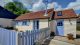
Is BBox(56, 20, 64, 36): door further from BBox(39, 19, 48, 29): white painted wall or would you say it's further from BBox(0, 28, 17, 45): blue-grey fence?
BBox(0, 28, 17, 45): blue-grey fence

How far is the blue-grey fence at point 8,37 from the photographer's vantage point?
6.91 m

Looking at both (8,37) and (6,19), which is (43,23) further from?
(8,37)

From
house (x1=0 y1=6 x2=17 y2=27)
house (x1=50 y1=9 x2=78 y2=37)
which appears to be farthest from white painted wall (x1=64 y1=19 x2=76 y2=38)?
house (x1=0 y1=6 x2=17 y2=27)

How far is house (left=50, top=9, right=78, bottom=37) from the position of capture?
55.3 feet

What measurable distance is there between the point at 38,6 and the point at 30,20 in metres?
31.3

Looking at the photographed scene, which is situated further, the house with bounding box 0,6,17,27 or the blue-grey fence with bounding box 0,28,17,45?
the house with bounding box 0,6,17,27

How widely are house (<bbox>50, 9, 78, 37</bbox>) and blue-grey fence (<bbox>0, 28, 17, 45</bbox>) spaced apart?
10417 mm

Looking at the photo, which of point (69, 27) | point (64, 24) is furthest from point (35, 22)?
point (69, 27)

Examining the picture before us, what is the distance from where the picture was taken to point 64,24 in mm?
17625

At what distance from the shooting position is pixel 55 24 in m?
18.4

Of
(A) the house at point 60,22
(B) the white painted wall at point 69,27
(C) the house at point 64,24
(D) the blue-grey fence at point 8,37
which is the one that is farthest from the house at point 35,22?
(D) the blue-grey fence at point 8,37

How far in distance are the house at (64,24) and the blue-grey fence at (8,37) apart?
10.4m

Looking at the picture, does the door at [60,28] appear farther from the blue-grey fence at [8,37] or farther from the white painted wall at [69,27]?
the blue-grey fence at [8,37]

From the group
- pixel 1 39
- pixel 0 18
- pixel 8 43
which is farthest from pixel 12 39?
pixel 0 18
